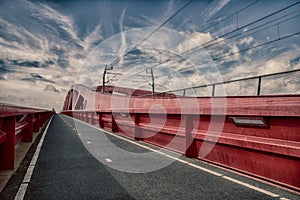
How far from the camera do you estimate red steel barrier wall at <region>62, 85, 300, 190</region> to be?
12.3 feet

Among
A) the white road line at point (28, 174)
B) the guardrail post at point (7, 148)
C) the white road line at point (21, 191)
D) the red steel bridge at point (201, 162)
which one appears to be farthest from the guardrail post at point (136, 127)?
the white road line at point (21, 191)

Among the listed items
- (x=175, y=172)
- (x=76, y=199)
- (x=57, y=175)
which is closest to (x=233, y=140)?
(x=175, y=172)

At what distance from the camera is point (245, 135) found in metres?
4.59

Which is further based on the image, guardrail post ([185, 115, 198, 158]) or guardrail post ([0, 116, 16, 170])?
guardrail post ([185, 115, 198, 158])

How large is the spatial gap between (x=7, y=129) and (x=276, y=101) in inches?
200

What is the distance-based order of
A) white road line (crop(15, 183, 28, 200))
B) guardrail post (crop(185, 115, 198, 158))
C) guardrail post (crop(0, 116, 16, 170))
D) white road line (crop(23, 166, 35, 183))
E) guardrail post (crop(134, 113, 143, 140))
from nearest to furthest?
white road line (crop(15, 183, 28, 200)) < white road line (crop(23, 166, 35, 183)) < guardrail post (crop(0, 116, 16, 170)) < guardrail post (crop(185, 115, 198, 158)) < guardrail post (crop(134, 113, 143, 140))

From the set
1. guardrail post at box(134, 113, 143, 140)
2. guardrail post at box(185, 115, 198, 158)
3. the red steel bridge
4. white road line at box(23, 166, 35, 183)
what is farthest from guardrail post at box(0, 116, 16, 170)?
guardrail post at box(134, 113, 143, 140)

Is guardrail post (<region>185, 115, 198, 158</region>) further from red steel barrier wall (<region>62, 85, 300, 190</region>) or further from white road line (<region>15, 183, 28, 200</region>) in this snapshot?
white road line (<region>15, 183, 28, 200</region>)

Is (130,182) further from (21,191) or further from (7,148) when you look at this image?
(7,148)

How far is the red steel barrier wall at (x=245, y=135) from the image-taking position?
3.76 meters

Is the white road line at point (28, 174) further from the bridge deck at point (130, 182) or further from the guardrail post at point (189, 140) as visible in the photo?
Result: the guardrail post at point (189, 140)

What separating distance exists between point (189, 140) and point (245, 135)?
1.80 meters

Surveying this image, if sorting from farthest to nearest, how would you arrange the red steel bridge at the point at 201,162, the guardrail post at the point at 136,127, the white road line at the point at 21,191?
1. the guardrail post at the point at 136,127
2. the red steel bridge at the point at 201,162
3. the white road line at the point at 21,191

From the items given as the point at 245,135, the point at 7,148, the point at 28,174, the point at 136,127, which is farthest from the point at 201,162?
the point at 136,127
